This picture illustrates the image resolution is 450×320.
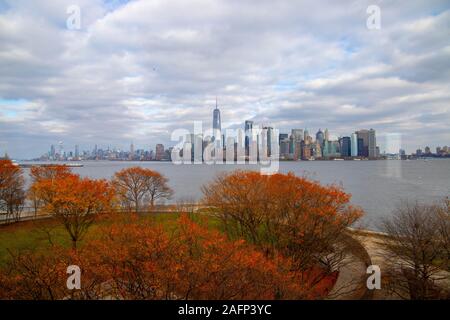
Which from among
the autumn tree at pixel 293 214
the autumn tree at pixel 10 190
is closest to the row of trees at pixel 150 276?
the autumn tree at pixel 293 214

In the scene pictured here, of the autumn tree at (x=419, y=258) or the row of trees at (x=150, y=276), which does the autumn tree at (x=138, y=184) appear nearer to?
the row of trees at (x=150, y=276)

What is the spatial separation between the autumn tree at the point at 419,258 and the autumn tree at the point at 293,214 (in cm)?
321

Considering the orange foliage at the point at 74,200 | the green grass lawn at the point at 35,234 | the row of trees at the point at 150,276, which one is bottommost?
the green grass lawn at the point at 35,234

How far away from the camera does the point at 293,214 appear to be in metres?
22.3

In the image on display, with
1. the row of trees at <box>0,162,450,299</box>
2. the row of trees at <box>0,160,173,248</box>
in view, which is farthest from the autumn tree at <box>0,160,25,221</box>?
the row of trees at <box>0,162,450,299</box>

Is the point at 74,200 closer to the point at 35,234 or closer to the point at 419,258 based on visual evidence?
the point at 35,234

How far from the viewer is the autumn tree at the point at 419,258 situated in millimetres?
18234

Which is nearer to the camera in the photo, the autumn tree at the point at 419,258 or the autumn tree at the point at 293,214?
the autumn tree at the point at 419,258

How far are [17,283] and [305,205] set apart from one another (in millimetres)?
17132

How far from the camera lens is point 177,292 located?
39.7ft

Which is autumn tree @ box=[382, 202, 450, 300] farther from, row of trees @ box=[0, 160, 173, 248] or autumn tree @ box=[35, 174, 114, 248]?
row of trees @ box=[0, 160, 173, 248]

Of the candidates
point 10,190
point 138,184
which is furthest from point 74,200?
point 138,184

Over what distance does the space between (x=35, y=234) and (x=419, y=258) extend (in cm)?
3194
